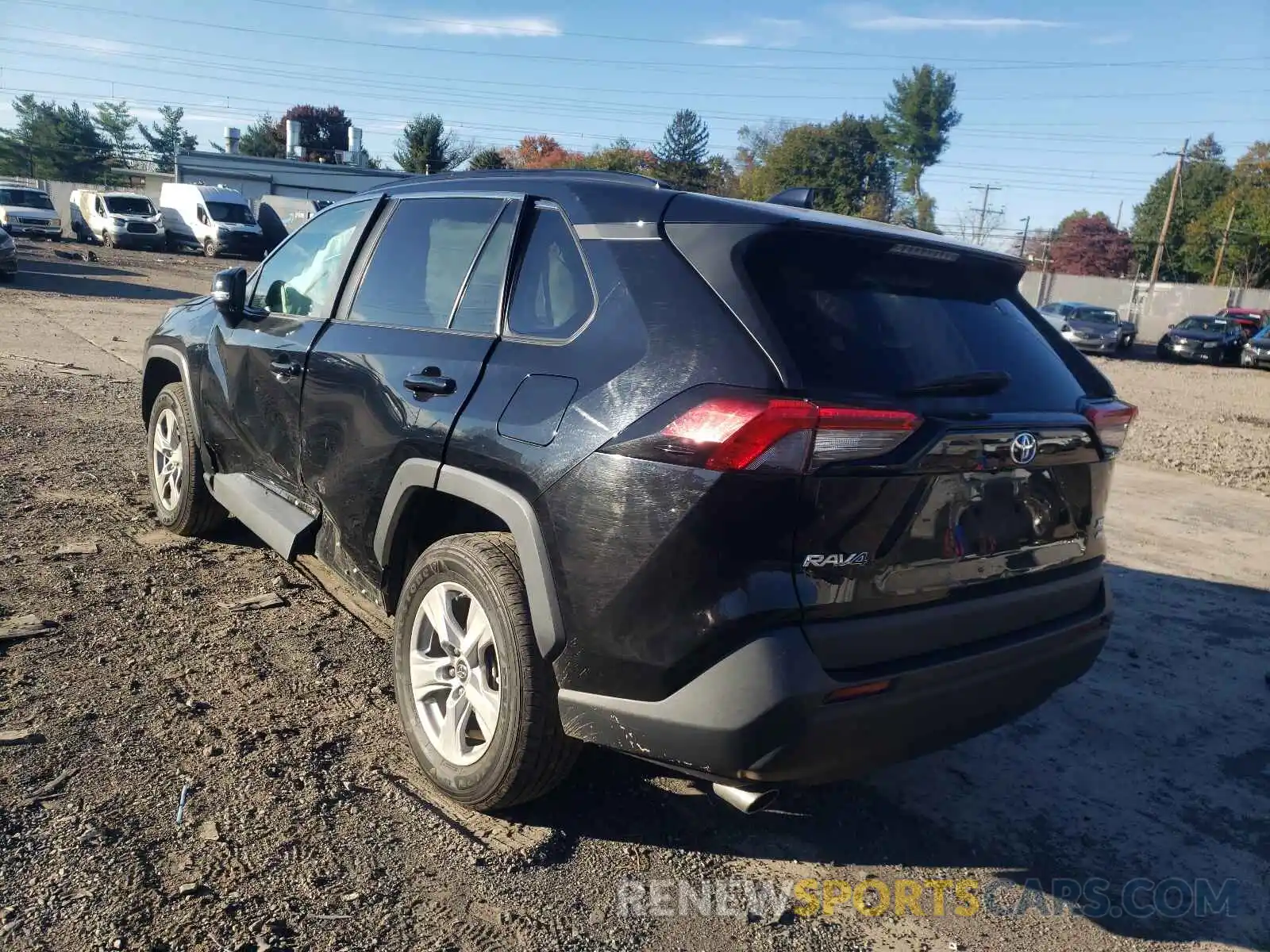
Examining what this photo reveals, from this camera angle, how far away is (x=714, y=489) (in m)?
2.33

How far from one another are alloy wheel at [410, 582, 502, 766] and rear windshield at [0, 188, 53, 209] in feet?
121

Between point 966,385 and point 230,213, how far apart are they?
35496 millimetres

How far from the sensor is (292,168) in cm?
4834

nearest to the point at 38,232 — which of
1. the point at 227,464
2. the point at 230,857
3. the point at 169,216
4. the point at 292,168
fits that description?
the point at 169,216

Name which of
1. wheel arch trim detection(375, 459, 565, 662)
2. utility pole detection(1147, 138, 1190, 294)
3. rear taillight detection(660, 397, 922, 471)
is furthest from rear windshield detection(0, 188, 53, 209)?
utility pole detection(1147, 138, 1190, 294)

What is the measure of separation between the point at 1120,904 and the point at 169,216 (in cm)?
3906

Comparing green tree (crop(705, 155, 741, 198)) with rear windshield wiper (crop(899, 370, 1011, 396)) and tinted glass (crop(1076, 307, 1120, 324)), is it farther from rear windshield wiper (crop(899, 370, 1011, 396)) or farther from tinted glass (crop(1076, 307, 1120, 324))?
rear windshield wiper (crop(899, 370, 1011, 396))

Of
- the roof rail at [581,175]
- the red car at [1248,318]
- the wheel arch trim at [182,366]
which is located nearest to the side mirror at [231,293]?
the wheel arch trim at [182,366]

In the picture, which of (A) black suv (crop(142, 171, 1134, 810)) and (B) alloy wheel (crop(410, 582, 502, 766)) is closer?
(A) black suv (crop(142, 171, 1134, 810))

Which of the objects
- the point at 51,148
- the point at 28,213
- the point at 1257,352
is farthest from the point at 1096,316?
the point at 51,148

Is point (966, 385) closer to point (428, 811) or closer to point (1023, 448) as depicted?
point (1023, 448)

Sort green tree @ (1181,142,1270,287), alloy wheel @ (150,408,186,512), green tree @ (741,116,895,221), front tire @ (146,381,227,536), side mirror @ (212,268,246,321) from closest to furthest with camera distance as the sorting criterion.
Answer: side mirror @ (212,268,246,321) < front tire @ (146,381,227,536) < alloy wheel @ (150,408,186,512) < green tree @ (1181,142,1270,287) < green tree @ (741,116,895,221)

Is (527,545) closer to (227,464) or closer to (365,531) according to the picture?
(365,531)

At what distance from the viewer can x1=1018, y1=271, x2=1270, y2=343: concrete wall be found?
1892 inches
